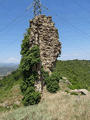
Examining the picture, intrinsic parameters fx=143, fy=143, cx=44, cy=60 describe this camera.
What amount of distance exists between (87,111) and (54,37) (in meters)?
12.7

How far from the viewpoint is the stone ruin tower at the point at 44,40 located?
53.6ft

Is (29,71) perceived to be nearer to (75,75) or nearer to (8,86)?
(8,86)

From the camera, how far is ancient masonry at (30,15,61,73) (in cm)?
1639

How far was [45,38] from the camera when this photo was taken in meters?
16.6

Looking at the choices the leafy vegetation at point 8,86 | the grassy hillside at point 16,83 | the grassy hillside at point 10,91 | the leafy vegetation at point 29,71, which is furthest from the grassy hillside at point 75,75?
the leafy vegetation at point 8,86

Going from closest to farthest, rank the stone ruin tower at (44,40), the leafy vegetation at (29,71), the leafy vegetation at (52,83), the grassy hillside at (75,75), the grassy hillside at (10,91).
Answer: the leafy vegetation at (29,71) < the stone ruin tower at (44,40) < the leafy vegetation at (52,83) < the grassy hillside at (10,91) < the grassy hillside at (75,75)

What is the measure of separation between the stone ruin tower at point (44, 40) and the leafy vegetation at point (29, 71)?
52 centimetres

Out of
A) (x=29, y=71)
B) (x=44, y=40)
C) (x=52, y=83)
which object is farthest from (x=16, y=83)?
(x=44, y=40)

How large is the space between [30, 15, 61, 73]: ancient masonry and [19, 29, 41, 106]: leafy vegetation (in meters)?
0.75

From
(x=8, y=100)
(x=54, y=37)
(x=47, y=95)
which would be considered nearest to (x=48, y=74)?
(x=47, y=95)

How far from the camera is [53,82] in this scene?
16.7 m

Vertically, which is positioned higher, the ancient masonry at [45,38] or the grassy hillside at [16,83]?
the ancient masonry at [45,38]

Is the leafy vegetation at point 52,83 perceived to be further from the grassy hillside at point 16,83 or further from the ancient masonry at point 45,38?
the grassy hillside at point 16,83

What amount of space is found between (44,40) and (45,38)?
26 centimetres
